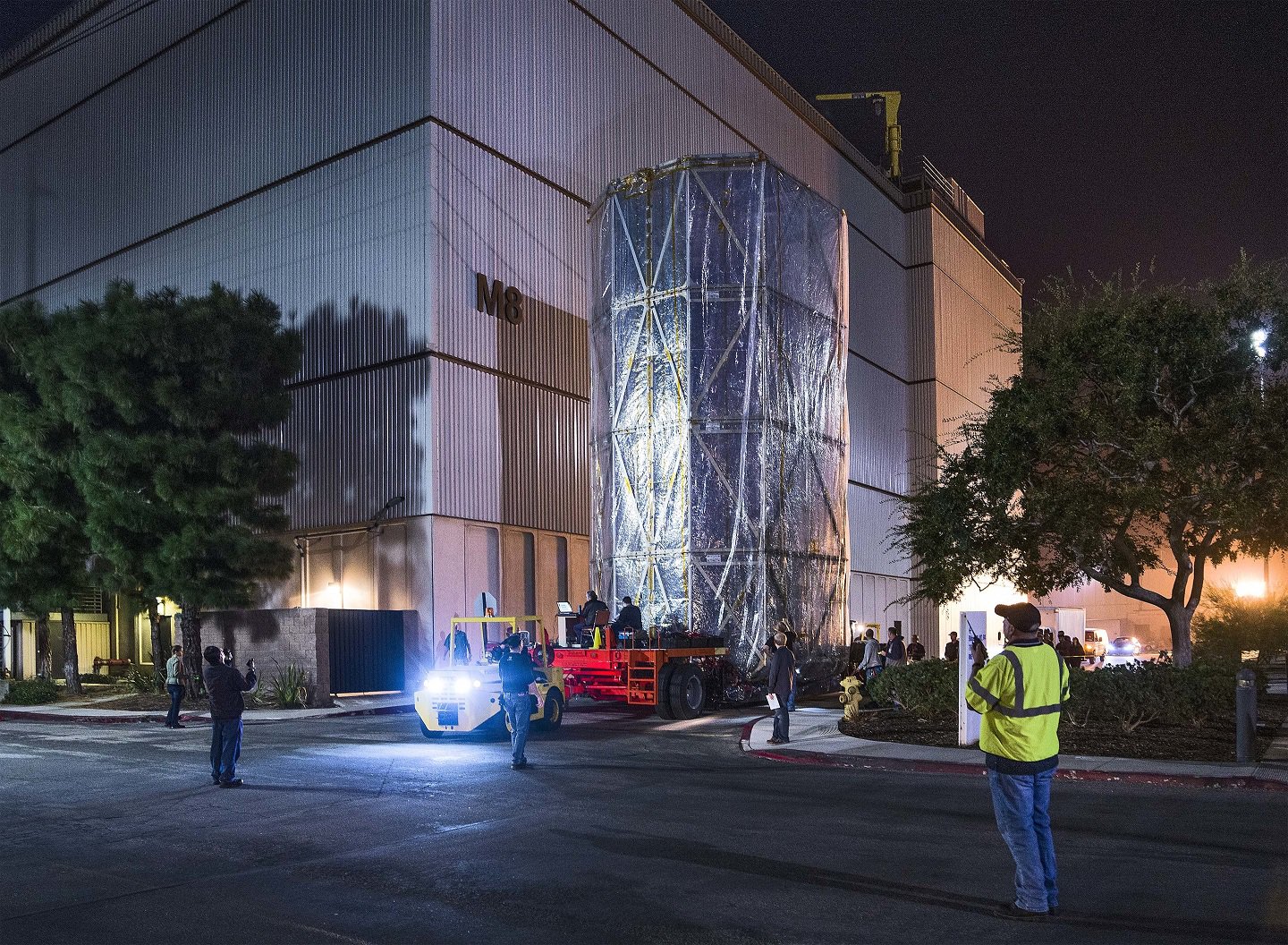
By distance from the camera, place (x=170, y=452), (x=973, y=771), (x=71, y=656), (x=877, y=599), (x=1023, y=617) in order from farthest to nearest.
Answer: (x=877, y=599), (x=71, y=656), (x=170, y=452), (x=973, y=771), (x=1023, y=617)

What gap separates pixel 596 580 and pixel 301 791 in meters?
17.3

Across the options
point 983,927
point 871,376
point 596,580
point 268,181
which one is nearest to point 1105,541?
point 596,580

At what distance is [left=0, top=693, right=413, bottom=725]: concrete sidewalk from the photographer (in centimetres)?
2540

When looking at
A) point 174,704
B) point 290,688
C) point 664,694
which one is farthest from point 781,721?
point 290,688

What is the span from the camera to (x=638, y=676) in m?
23.0

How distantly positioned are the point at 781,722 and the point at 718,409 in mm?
11298

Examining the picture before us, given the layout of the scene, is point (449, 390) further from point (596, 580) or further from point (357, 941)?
point (357, 941)

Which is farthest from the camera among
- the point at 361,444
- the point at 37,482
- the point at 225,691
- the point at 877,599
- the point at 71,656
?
the point at 877,599

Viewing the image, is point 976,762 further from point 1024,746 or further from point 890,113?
A: point 890,113

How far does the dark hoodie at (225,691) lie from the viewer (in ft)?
46.3

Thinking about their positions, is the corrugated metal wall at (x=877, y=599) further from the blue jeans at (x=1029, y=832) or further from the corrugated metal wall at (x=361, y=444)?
the blue jeans at (x=1029, y=832)

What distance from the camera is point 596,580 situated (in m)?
30.6

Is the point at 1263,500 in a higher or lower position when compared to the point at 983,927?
higher

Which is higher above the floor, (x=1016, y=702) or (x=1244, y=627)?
(x=1016, y=702)
